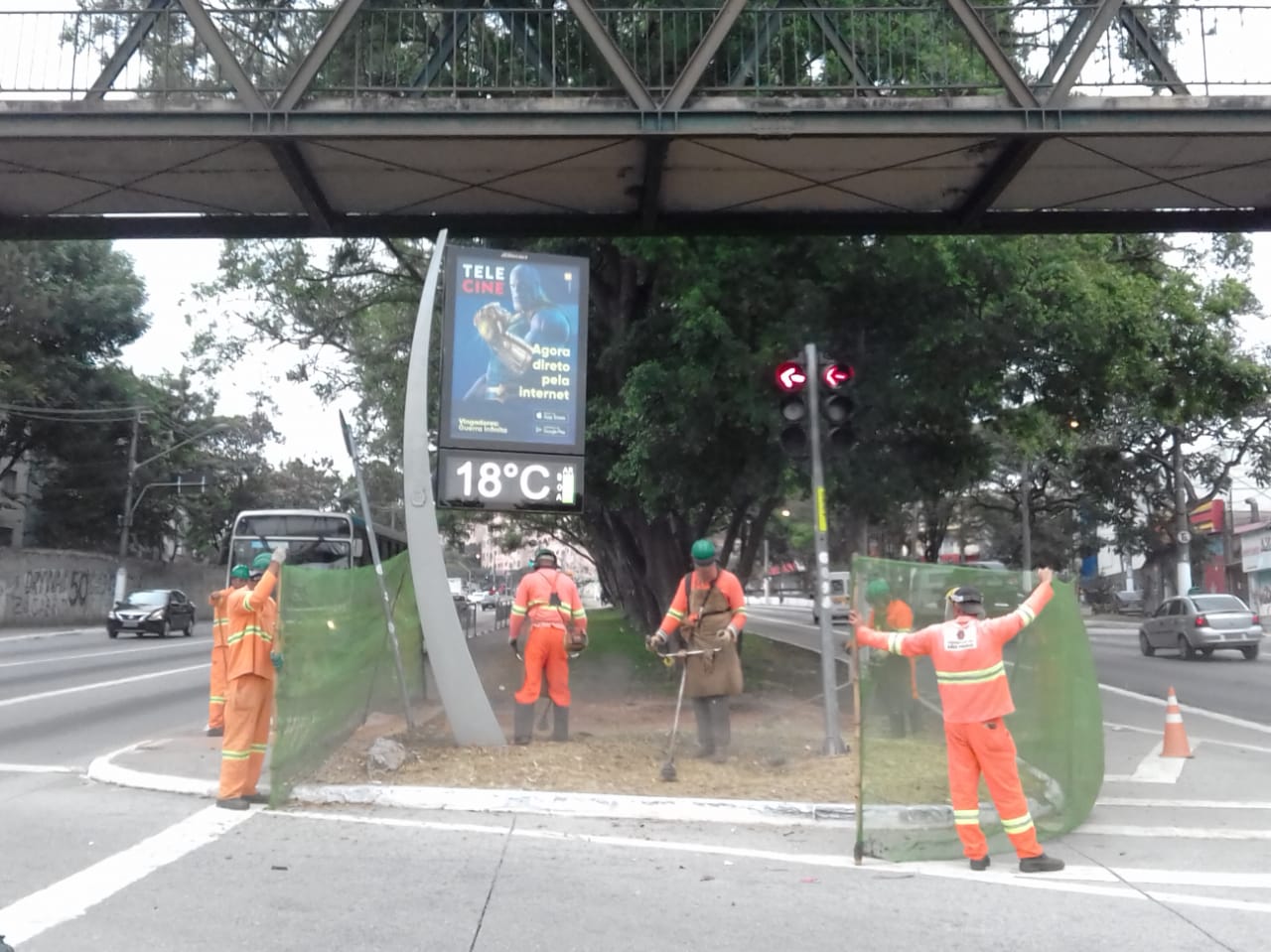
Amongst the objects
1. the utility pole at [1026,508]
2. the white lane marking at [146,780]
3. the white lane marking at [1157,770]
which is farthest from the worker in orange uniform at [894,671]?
the utility pole at [1026,508]

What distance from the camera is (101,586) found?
46.5 metres

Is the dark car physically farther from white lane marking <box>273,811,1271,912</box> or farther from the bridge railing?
white lane marking <box>273,811,1271,912</box>

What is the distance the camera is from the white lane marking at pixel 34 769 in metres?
10.1

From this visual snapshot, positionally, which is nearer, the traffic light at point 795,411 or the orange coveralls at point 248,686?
the orange coveralls at point 248,686

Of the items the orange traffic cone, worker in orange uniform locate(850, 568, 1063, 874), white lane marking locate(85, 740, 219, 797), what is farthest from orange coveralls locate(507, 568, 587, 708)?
the orange traffic cone

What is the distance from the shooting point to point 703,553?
9.67 meters

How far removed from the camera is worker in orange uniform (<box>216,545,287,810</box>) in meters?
8.28

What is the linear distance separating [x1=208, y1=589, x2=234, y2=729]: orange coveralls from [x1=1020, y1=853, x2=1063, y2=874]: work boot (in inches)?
255

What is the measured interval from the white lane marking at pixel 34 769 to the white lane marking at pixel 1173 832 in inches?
321

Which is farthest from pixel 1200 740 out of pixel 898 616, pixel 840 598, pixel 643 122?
pixel 643 122

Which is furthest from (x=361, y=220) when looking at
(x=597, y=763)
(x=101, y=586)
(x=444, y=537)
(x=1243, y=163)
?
(x=101, y=586)

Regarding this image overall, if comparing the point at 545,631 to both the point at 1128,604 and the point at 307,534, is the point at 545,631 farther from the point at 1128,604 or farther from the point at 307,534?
the point at 1128,604

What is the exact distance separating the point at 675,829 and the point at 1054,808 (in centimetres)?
252

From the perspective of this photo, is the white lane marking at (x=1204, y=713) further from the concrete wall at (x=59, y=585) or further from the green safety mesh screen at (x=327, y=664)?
the concrete wall at (x=59, y=585)
